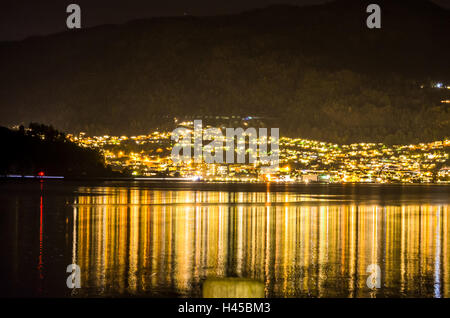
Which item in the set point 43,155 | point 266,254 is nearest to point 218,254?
point 266,254

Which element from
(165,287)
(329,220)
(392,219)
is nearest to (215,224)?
(329,220)

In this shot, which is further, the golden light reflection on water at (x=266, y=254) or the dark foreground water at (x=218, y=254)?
the golden light reflection on water at (x=266, y=254)

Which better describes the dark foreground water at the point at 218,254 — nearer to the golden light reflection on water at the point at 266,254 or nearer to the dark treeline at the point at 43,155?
the golden light reflection on water at the point at 266,254

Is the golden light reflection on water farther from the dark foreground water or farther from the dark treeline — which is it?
the dark treeline

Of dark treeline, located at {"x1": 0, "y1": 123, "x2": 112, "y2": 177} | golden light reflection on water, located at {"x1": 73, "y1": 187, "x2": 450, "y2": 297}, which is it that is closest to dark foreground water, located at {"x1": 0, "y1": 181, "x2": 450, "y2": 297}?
golden light reflection on water, located at {"x1": 73, "y1": 187, "x2": 450, "y2": 297}

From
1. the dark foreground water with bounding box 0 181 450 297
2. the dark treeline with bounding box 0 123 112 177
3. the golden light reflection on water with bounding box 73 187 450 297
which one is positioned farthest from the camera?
the dark treeline with bounding box 0 123 112 177

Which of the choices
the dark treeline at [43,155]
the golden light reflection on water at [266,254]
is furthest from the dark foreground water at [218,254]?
the dark treeline at [43,155]
